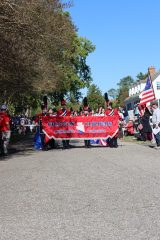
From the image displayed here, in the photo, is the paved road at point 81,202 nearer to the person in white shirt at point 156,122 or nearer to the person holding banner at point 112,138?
the person in white shirt at point 156,122

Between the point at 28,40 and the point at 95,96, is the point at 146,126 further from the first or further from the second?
the point at 95,96

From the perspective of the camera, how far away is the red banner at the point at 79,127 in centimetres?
2203

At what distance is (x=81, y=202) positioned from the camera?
8.12 meters

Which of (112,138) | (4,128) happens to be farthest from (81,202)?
(112,138)

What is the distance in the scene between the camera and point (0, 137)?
19391 mm

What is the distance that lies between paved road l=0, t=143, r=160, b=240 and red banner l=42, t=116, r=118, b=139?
8229 millimetres

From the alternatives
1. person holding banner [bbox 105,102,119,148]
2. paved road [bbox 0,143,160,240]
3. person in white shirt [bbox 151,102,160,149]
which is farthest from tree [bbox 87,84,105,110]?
paved road [bbox 0,143,160,240]

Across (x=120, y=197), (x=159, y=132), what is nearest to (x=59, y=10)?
(x=159, y=132)

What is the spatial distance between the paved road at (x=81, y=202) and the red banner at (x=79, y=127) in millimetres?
8229

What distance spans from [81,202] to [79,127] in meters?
14.2

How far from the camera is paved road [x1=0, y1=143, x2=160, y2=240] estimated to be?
20.1 feet

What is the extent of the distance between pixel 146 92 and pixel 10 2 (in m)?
10.6

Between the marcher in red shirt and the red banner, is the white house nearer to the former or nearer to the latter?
the red banner

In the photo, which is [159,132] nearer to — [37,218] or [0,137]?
[0,137]
